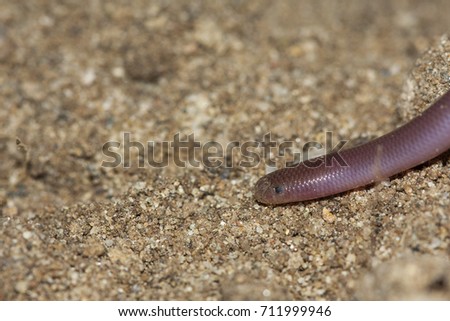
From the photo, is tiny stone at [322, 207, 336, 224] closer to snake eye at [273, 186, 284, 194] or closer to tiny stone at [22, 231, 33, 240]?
snake eye at [273, 186, 284, 194]

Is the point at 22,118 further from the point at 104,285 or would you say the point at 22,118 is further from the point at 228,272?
the point at 228,272

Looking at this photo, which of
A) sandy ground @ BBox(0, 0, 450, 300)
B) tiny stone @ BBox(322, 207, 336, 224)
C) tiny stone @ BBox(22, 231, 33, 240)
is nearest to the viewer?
sandy ground @ BBox(0, 0, 450, 300)

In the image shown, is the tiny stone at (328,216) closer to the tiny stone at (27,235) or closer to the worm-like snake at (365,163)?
the worm-like snake at (365,163)

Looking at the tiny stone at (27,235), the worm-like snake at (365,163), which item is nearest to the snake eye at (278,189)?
the worm-like snake at (365,163)

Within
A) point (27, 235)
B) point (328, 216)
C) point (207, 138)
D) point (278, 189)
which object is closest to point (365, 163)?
point (328, 216)

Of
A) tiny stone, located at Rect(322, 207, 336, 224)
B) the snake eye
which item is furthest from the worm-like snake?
tiny stone, located at Rect(322, 207, 336, 224)
